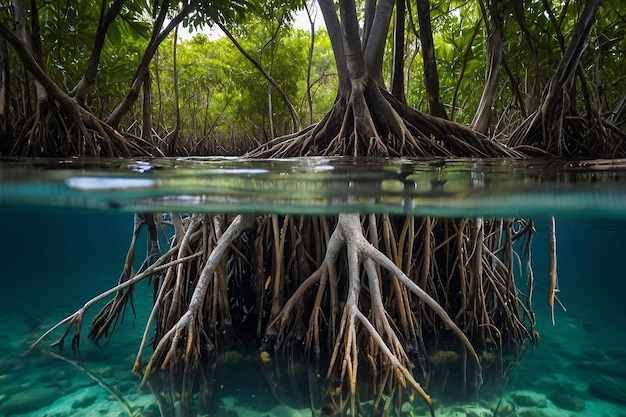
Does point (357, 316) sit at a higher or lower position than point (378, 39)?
lower

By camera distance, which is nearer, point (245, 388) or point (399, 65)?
point (245, 388)

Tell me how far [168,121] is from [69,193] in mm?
25392

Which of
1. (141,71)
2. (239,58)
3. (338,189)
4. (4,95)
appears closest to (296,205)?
(338,189)

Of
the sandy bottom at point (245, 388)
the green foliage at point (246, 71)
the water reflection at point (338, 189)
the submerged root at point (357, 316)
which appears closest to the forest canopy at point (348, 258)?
the submerged root at point (357, 316)

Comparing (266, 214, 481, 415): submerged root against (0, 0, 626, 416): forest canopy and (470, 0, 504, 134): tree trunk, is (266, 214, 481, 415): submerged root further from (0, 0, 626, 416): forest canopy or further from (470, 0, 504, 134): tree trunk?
(470, 0, 504, 134): tree trunk

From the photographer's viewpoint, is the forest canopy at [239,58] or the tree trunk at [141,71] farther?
the tree trunk at [141,71]

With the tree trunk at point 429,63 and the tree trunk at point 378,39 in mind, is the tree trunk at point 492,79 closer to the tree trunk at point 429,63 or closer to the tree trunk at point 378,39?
the tree trunk at point 429,63

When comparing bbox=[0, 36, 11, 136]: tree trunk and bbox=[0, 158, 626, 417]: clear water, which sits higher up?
bbox=[0, 36, 11, 136]: tree trunk

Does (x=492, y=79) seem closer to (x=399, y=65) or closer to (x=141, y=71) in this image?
(x=399, y=65)

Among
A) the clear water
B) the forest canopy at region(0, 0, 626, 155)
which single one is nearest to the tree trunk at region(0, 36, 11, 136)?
the forest canopy at region(0, 0, 626, 155)

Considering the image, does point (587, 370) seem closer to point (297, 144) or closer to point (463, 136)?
point (463, 136)

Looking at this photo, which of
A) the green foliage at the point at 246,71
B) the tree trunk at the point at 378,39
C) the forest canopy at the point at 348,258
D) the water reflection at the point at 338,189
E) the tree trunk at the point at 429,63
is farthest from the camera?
the green foliage at the point at 246,71

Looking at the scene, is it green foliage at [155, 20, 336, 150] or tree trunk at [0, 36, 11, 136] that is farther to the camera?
green foliage at [155, 20, 336, 150]

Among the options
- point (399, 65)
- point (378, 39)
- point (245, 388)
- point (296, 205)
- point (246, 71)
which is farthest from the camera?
point (246, 71)
